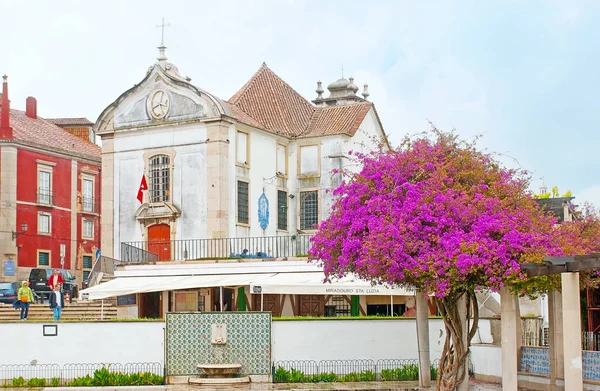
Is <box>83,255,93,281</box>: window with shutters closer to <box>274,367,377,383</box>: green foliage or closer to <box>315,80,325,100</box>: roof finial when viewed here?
<box>315,80,325,100</box>: roof finial

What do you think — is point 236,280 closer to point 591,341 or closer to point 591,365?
point 591,341

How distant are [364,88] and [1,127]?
63.5 feet

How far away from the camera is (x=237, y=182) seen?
38.1 metres

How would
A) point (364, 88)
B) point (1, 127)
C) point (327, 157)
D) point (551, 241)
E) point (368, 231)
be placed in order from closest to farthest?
point (551, 241)
point (368, 231)
point (327, 157)
point (1, 127)
point (364, 88)

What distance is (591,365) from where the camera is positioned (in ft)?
75.0

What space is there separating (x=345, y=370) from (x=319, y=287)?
3.62 metres

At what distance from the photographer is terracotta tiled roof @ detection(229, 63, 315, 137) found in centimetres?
4131

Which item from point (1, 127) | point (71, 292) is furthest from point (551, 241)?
point (1, 127)

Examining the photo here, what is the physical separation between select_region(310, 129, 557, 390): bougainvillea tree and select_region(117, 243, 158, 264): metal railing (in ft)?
53.3

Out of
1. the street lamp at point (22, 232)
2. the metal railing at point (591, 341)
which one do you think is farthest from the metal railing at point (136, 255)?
the metal railing at point (591, 341)

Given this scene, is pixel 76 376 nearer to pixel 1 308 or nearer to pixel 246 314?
pixel 246 314

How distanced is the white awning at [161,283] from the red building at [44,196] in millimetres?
15705

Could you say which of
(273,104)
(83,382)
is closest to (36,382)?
(83,382)

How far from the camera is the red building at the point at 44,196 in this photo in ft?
157
